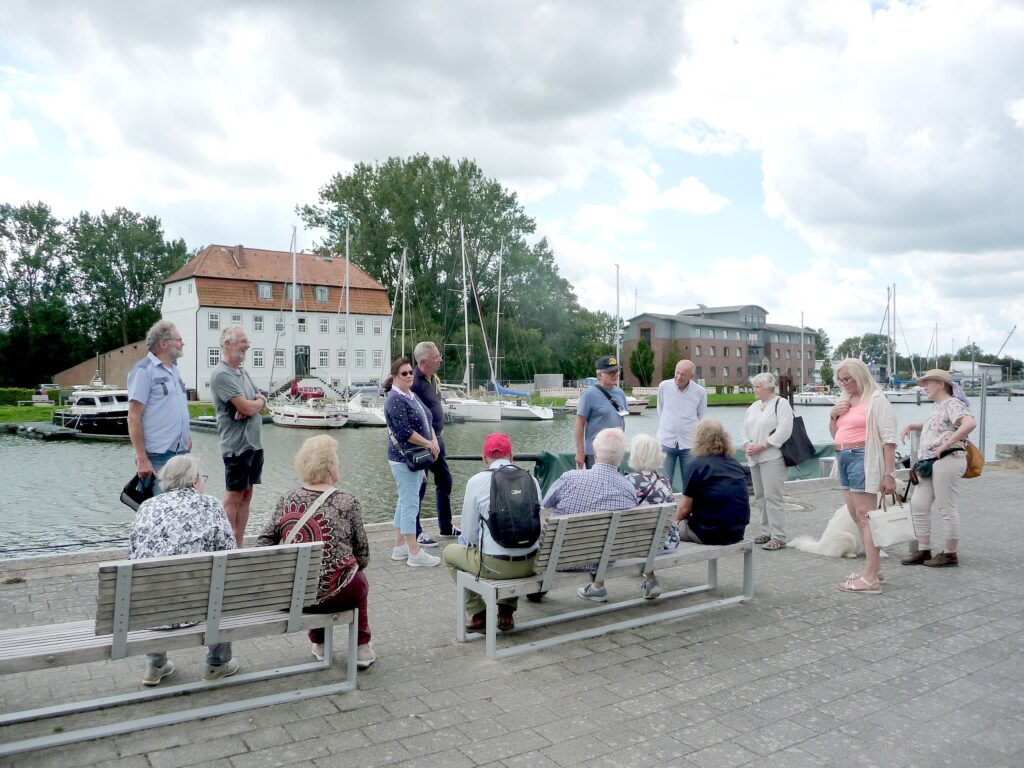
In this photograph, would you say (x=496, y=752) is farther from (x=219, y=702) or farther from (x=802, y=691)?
(x=802, y=691)

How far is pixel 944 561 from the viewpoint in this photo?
7.12m

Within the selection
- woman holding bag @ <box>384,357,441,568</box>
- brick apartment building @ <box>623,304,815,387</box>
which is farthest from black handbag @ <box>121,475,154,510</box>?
brick apartment building @ <box>623,304,815,387</box>

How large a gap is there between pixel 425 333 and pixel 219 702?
193ft

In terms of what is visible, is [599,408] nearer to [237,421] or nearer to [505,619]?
[505,619]

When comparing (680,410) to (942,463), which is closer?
(942,463)

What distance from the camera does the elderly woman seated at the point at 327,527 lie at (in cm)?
419

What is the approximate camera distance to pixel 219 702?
4008 mm

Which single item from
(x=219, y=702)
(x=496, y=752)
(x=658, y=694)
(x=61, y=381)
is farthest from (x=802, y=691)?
(x=61, y=381)

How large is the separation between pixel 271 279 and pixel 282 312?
16.7 feet

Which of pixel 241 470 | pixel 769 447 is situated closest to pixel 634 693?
pixel 241 470

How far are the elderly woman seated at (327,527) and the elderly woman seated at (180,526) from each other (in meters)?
0.29

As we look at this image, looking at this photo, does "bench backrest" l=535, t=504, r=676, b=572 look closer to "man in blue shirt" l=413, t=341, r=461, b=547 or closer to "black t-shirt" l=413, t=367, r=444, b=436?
"man in blue shirt" l=413, t=341, r=461, b=547

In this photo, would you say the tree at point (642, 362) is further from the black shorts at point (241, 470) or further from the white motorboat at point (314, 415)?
the black shorts at point (241, 470)

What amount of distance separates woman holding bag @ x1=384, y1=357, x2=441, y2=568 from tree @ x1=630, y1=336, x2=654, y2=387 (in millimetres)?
82316
